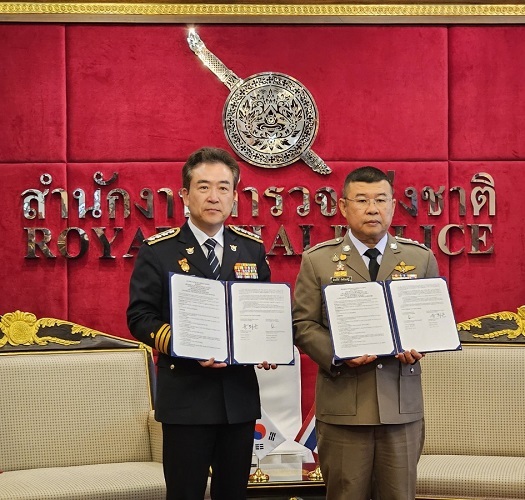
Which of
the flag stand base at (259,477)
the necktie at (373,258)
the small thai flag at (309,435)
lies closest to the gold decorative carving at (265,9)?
the necktie at (373,258)

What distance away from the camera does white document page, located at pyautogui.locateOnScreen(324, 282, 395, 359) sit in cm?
278

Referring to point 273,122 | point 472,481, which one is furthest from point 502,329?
point 273,122

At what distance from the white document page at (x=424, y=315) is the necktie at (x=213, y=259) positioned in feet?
1.97

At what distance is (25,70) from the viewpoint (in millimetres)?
4410

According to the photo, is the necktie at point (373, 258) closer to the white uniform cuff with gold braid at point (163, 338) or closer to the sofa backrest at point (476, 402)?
the white uniform cuff with gold braid at point (163, 338)

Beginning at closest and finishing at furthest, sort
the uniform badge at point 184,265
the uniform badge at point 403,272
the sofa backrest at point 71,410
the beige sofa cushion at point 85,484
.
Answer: the uniform badge at point 184,265 → the uniform badge at point 403,272 → the beige sofa cushion at point 85,484 → the sofa backrest at point 71,410

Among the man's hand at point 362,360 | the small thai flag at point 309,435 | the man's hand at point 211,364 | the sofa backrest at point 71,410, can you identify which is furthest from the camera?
the small thai flag at point 309,435

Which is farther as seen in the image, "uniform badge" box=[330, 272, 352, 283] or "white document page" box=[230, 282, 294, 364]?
"uniform badge" box=[330, 272, 352, 283]

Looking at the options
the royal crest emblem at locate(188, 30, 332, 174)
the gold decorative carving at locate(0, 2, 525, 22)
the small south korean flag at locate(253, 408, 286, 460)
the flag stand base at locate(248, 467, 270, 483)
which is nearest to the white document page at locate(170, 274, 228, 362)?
the flag stand base at locate(248, 467, 270, 483)

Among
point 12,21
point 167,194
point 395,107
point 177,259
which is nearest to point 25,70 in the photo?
point 12,21

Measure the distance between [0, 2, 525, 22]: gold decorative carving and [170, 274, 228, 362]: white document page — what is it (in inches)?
90.3

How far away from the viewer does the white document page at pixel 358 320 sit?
2.78m

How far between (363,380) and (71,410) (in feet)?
5.50

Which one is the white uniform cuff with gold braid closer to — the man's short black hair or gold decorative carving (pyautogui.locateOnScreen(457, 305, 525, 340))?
the man's short black hair
